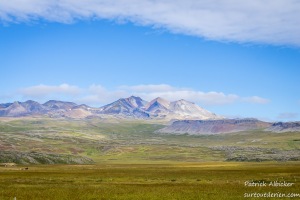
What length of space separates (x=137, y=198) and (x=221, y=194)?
1266cm

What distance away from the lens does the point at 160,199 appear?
50625 millimetres

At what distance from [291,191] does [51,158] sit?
147 m

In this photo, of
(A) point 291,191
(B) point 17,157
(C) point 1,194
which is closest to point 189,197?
(A) point 291,191

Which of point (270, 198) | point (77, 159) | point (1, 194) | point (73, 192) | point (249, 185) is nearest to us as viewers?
point (270, 198)

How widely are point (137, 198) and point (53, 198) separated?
11017 mm

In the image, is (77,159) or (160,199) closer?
(160,199)

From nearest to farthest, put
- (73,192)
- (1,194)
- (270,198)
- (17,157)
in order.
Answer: (270,198), (1,194), (73,192), (17,157)

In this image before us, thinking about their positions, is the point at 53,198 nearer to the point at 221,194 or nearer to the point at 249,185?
the point at 221,194

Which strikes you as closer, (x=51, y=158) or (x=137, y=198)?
(x=137, y=198)

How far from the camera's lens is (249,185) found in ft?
220

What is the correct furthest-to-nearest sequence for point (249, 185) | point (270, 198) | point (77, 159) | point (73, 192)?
point (77, 159) → point (249, 185) → point (73, 192) → point (270, 198)

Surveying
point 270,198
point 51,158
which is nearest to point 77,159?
point 51,158

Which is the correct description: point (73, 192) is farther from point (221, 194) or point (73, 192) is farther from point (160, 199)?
point (221, 194)

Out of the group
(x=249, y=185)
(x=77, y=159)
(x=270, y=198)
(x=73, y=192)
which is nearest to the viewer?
(x=270, y=198)
